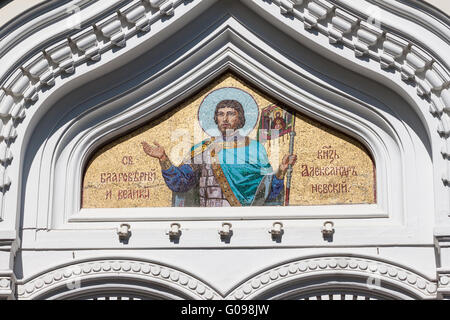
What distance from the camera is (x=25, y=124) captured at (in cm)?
1112

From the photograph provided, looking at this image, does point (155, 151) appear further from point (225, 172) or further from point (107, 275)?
point (107, 275)

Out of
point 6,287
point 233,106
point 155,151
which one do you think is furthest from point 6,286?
point 233,106

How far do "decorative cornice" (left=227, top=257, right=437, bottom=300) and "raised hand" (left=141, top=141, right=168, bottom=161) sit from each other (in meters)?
1.49

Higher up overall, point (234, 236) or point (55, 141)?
point (55, 141)

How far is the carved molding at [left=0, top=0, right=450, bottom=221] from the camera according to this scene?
10914 millimetres

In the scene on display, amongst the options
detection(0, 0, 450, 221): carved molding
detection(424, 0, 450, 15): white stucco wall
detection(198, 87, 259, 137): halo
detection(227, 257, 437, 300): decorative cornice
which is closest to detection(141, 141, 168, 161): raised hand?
detection(198, 87, 259, 137): halo

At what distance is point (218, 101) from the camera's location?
38.7 ft

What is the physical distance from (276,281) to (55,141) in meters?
2.28

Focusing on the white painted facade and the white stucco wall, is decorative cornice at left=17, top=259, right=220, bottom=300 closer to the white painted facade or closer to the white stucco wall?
the white painted facade

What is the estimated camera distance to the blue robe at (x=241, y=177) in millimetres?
11414

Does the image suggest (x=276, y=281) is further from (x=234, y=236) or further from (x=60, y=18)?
(x=60, y=18)

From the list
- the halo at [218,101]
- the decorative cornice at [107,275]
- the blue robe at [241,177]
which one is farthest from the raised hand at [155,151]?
the decorative cornice at [107,275]

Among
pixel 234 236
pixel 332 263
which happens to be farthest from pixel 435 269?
pixel 234 236

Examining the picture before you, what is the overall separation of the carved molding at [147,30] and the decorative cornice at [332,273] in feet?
2.73
